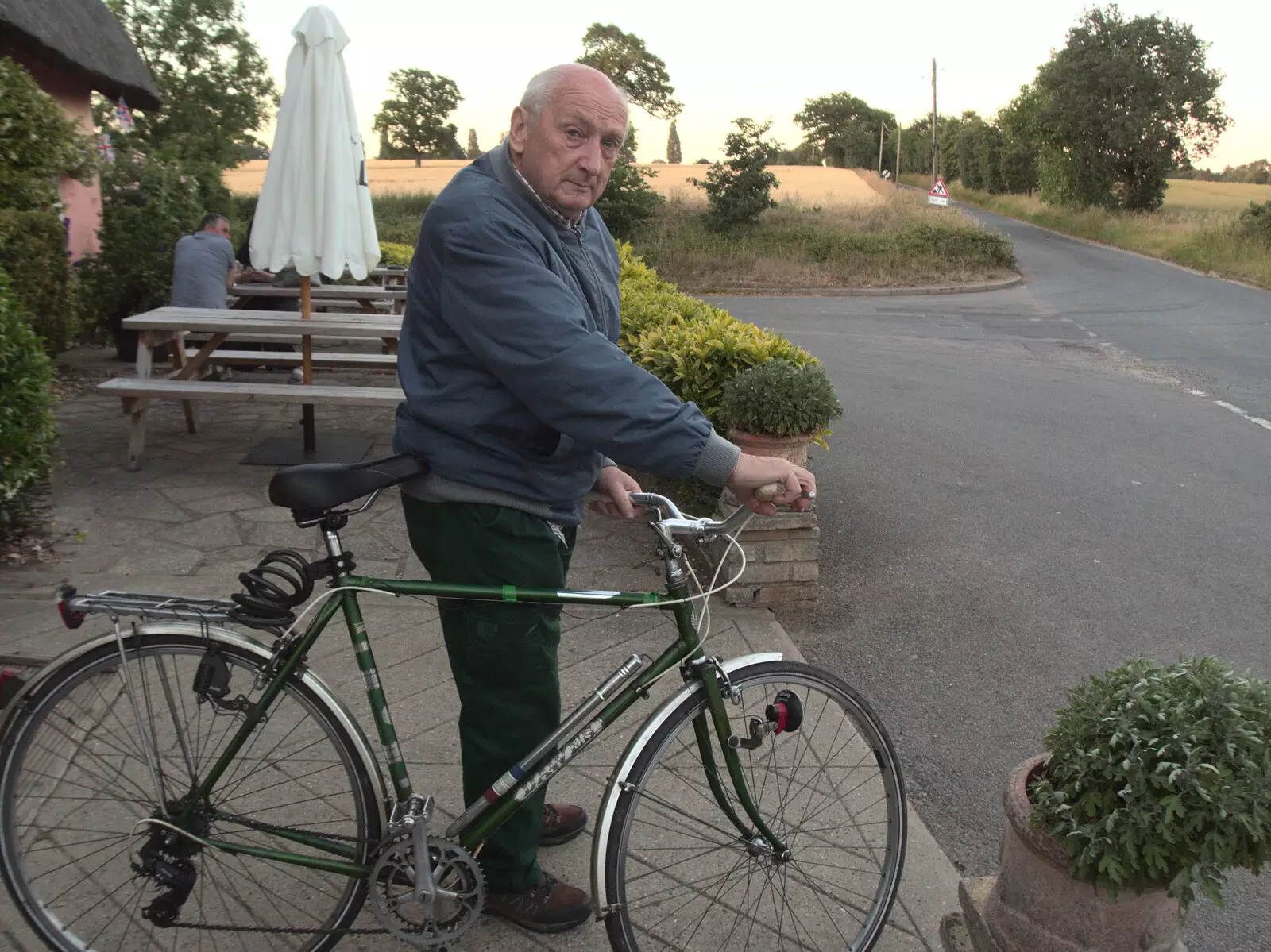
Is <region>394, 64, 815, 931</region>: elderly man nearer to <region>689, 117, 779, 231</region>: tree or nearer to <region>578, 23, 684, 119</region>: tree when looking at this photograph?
<region>689, 117, 779, 231</region>: tree

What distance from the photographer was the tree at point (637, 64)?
216 ft

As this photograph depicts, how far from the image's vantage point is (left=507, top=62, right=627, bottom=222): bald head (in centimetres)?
225

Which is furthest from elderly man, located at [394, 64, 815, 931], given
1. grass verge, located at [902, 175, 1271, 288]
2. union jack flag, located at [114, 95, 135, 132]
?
grass verge, located at [902, 175, 1271, 288]

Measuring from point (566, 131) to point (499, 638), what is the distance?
3.68 feet

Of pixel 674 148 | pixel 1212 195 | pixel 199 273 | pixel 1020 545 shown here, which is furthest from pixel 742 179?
pixel 674 148

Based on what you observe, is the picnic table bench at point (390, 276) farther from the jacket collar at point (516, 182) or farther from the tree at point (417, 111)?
the tree at point (417, 111)

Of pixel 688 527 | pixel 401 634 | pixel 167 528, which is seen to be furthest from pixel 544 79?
pixel 167 528

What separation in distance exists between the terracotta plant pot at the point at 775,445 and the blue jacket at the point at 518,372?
253 centimetres

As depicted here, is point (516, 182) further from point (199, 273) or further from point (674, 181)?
point (674, 181)

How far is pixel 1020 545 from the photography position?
6.04m

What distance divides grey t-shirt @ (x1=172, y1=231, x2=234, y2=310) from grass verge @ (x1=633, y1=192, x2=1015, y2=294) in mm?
16863

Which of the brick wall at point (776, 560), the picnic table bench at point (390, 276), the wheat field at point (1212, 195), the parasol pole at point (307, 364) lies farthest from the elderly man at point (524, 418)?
the wheat field at point (1212, 195)

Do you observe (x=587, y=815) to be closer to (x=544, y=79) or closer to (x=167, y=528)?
(x=544, y=79)

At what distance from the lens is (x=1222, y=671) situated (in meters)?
2.26
